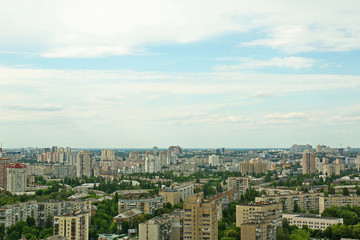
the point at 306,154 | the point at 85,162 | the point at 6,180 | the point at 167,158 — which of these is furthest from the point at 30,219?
the point at 167,158

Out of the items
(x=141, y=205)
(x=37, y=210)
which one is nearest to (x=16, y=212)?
(x=37, y=210)

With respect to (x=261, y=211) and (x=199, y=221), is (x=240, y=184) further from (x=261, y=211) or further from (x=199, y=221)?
(x=199, y=221)

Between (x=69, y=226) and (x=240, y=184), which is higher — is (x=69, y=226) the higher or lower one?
the lower one

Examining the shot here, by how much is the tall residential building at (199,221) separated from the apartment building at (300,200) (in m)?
8.71

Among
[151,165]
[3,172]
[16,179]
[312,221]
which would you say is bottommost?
[312,221]

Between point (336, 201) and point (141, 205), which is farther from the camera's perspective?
point (336, 201)

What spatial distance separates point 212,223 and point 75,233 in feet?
13.7

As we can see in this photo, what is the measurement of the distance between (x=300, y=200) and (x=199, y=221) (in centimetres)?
1055

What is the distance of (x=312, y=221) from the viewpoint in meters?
17.5

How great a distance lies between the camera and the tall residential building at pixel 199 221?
508 inches

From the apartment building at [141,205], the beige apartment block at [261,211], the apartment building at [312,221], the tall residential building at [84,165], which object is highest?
the tall residential building at [84,165]

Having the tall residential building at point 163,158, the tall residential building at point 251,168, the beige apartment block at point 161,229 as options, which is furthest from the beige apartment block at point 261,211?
the tall residential building at point 163,158

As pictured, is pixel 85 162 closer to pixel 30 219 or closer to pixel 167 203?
pixel 167 203

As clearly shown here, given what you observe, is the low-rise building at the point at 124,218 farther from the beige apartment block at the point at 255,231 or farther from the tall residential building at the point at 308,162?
the tall residential building at the point at 308,162
